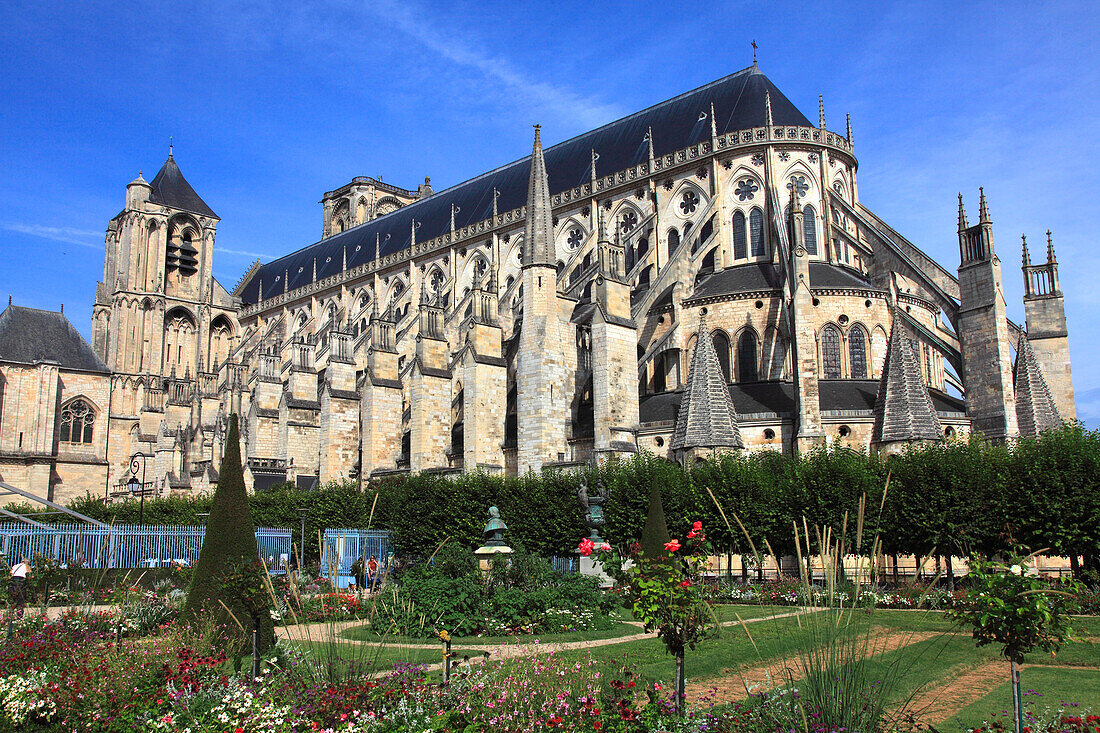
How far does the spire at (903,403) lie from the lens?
71.8 ft

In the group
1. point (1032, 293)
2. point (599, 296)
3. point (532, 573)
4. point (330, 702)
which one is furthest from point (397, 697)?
point (1032, 293)

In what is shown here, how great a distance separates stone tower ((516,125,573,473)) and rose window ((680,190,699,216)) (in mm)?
9795

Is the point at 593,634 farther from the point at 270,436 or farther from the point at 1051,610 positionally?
the point at 270,436

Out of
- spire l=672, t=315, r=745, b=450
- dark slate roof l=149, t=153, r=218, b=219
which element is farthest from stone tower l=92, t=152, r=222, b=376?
spire l=672, t=315, r=745, b=450

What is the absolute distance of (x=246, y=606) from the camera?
10344 mm

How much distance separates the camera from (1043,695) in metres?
9.15

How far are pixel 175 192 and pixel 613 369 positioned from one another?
1755 inches

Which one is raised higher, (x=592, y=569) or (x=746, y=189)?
(x=746, y=189)

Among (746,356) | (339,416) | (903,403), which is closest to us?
(903,403)

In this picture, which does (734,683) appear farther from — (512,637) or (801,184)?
(801,184)

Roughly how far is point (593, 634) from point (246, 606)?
6112 mm

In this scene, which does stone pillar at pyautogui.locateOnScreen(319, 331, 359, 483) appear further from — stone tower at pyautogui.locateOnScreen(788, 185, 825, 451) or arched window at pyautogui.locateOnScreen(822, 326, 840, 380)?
arched window at pyautogui.locateOnScreen(822, 326, 840, 380)

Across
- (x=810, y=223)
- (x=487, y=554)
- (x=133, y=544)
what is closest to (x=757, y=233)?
(x=810, y=223)

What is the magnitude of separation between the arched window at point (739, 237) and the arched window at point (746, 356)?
18.9 ft
